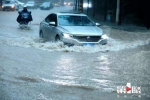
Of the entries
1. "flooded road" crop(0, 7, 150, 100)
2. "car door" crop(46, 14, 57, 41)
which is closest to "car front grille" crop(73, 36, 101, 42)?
"flooded road" crop(0, 7, 150, 100)

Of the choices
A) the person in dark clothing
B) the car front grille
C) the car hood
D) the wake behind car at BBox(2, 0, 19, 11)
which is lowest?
the wake behind car at BBox(2, 0, 19, 11)

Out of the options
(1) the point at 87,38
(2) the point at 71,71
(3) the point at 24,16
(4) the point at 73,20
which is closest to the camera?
(2) the point at 71,71

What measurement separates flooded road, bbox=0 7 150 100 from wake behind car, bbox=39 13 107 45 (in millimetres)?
252

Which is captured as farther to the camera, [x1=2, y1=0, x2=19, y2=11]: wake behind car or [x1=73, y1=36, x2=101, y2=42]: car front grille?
[x1=2, y1=0, x2=19, y2=11]: wake behind car

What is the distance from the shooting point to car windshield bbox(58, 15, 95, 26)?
41.2 feet

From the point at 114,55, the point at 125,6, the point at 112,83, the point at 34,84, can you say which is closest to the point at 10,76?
the point at 34,84

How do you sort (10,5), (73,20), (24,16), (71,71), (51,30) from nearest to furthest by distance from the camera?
(71,71), (73,20), (51,30), (24,16), (10,5)

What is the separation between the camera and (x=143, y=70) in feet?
29.1

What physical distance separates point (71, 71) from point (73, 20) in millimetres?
4492

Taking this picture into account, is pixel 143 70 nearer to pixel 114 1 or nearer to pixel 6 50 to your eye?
pixel 6 50

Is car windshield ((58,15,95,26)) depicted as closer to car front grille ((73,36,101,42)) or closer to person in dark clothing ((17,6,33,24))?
car front grille ((73,36,101,42))

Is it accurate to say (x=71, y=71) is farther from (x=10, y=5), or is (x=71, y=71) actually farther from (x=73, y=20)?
(x=10, y=5)

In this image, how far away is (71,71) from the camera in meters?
8.64

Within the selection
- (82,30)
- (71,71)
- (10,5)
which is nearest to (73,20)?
(82,30)
